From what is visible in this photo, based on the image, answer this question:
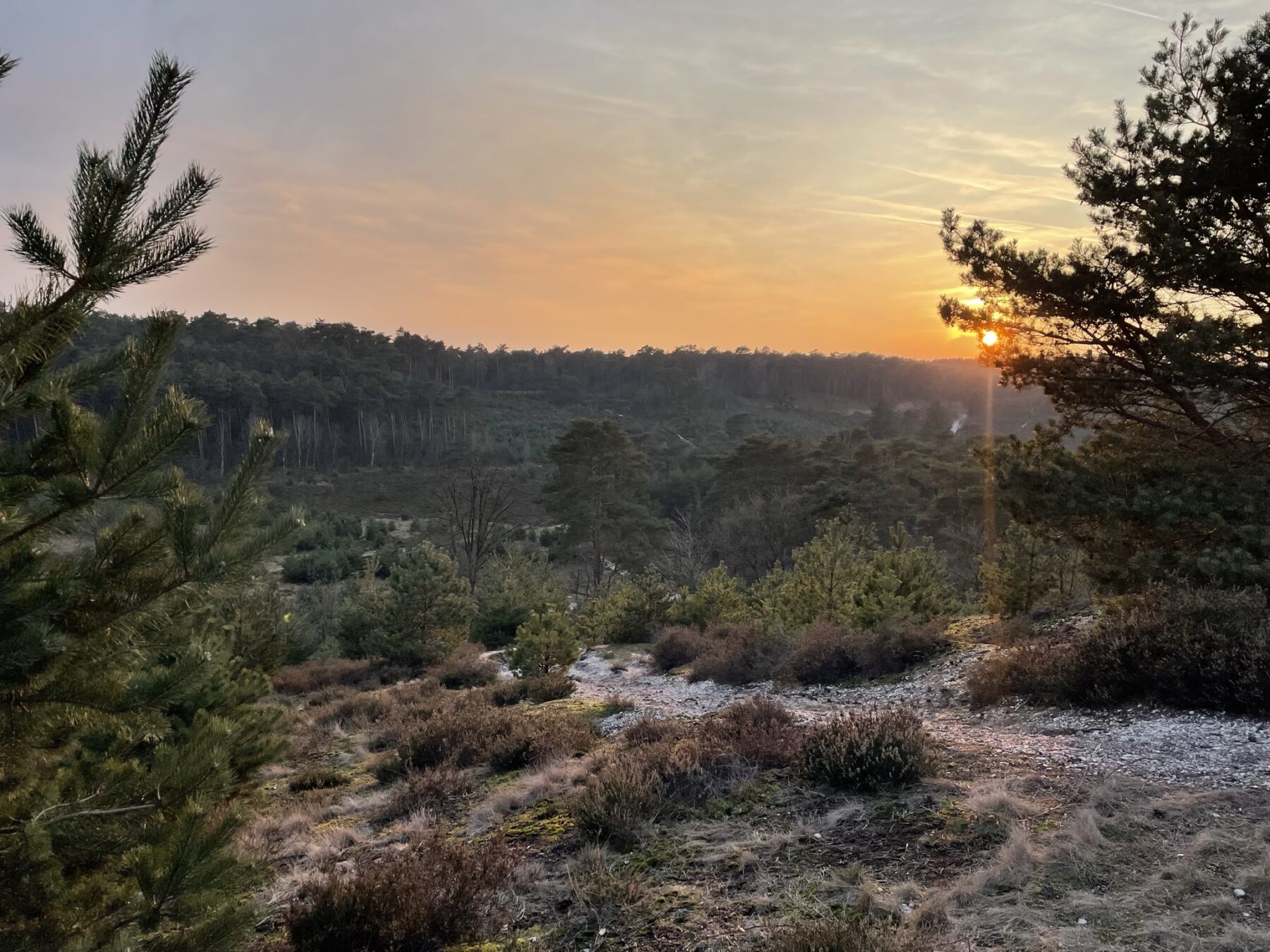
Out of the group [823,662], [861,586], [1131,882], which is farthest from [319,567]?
[1131,882]

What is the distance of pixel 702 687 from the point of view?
12766 mm

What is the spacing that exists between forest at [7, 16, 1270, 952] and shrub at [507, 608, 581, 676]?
9 centimetres

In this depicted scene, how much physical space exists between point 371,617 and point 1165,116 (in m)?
18.1

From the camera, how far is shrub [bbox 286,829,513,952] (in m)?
4.00

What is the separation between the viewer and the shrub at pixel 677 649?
49.5 ft

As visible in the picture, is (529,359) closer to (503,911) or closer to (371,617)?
(371,617)

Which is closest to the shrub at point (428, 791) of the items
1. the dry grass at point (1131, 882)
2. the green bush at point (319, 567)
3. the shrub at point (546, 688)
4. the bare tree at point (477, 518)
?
the shrub at point (546, 688)

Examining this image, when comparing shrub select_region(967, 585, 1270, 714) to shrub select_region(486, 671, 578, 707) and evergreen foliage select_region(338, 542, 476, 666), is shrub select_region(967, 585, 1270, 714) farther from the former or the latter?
evergreen foliage select_region(338, 542, 476, 666)

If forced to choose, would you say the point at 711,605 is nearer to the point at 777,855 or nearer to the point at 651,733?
the point at 651,733

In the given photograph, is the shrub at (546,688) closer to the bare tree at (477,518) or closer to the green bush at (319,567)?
the bare tree at (477,518)

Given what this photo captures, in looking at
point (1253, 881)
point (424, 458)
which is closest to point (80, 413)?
point (1253, 881)

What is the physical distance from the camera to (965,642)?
1220 centimetres

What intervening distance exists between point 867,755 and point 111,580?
5.00m

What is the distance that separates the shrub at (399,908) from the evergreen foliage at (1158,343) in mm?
8307
